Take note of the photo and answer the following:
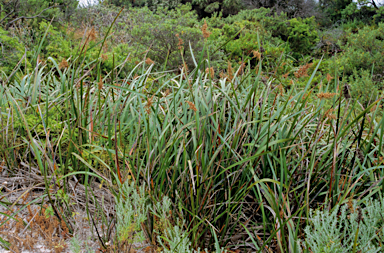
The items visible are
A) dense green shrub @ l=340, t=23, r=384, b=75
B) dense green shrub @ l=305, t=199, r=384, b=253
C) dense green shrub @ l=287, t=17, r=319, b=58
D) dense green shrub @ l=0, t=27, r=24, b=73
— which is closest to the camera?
dense green shrub @ l=305, t=199, r=384, b=253

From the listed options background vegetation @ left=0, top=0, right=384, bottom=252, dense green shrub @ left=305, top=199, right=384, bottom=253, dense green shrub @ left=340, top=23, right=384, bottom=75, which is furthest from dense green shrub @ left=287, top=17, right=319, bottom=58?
dense green shrub @ left=305, top=199, right=384, bottom=253

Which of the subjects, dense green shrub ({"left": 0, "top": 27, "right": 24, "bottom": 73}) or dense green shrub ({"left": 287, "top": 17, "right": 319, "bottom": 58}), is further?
dense green shrub ({"left": 287, "top": 17, "right": 319, "bottom": 58})

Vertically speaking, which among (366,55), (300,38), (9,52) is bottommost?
(9,52)

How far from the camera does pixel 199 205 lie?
5.46ft

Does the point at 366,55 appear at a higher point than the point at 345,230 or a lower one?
higher

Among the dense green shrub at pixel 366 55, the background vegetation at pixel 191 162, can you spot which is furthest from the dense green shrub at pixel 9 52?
the dense green shrub at pixel 366 55

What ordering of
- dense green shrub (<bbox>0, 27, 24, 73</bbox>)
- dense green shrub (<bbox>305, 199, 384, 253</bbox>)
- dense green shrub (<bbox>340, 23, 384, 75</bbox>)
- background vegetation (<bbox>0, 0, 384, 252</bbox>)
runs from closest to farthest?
dense green shrub (<bbox>305, 199, 384, 253</bbox>) < background vegetation (<bbox>0, 0, 384, 252</bbox>) < dense green shrub (<bbox>0, 27, 24, 73</bbox>) < dense green shrub (<bbox>340, 23, 384, 75</bbox>)

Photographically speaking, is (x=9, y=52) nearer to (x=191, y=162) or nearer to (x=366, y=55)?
(x=191, y=162)

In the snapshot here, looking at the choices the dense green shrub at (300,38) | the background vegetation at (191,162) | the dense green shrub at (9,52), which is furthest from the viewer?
the dense green shrub at (300,38)

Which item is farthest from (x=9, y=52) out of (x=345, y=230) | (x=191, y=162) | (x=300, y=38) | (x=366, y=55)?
(x=300, y=38)

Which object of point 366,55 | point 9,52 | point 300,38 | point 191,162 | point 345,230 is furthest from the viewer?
point 300,38

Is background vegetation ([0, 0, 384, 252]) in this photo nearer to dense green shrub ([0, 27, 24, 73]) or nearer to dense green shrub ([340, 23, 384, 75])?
dense green shrub ([0, 27, 24, 73])

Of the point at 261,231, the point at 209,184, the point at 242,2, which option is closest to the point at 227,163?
the point at 209,184

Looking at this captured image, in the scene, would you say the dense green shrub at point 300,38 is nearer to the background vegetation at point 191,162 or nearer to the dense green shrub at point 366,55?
the dense green shrub at point 366,55
